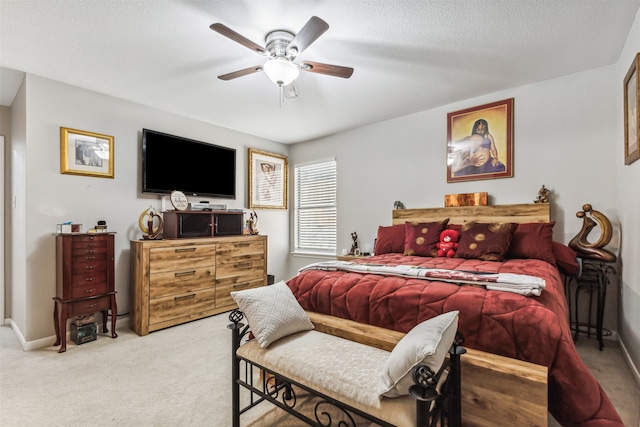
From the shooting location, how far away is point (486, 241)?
9.26ft

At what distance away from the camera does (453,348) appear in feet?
4.48

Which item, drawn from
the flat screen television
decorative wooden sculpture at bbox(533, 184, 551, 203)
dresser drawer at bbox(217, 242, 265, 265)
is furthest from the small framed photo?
decorative wooden sculpture at bbox(533, 184, 551, 203)

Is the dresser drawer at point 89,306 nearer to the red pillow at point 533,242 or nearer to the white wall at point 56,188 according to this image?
the white wall at point 56,188

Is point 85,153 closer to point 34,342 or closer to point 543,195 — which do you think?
point 34,342

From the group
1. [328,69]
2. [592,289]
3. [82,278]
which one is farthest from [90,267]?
[592,289]

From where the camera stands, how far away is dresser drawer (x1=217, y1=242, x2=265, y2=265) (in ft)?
12.5

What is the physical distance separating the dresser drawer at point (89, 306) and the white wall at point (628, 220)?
14.3 feet

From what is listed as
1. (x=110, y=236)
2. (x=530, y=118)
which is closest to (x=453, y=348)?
(x=530, y=118)

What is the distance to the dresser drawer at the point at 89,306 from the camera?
2.76m

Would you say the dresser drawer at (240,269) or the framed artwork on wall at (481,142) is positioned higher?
the framed artwork on wall at (481,142)

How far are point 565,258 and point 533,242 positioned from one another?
0.94 feet

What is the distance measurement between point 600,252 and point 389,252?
1.85 m

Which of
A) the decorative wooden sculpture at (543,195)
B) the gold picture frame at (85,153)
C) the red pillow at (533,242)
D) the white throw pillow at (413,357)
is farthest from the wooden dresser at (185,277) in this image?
the decorative wooden sculpture at (543,195)

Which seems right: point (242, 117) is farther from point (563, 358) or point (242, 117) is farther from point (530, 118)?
point (563, 358)
